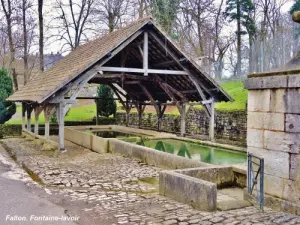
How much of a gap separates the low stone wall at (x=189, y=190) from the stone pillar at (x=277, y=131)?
90 centimetres

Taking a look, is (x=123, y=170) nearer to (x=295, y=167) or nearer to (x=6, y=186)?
(x=6, y=186)

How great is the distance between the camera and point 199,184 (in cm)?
550

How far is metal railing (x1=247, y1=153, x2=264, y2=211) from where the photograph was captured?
5348 millimetres

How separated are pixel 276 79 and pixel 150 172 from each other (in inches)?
171

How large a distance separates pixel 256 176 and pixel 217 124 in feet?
37.0

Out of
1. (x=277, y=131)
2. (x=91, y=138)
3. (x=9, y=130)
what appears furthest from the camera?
(x=9, y=130)

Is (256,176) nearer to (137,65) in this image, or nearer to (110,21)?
(137,65)

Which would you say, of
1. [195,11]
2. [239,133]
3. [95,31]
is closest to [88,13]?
[95,31]

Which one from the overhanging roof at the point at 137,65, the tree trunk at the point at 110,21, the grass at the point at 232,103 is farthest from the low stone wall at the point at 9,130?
the tree trunk at the point at 110,21

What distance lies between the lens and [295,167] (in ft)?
16.5

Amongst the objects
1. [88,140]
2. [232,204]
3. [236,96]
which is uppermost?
[236,96]

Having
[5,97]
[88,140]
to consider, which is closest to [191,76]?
[88,140]

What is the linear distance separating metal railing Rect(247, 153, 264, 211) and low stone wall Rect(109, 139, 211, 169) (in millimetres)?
2167

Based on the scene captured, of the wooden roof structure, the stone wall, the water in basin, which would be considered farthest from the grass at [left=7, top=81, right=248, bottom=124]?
the water in basin
